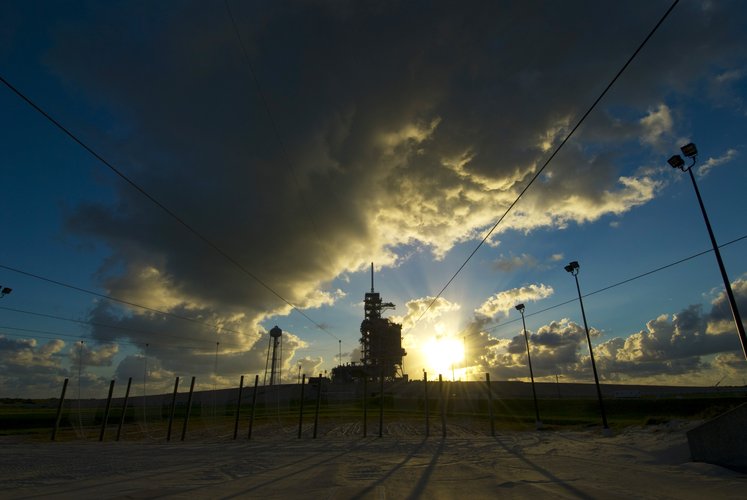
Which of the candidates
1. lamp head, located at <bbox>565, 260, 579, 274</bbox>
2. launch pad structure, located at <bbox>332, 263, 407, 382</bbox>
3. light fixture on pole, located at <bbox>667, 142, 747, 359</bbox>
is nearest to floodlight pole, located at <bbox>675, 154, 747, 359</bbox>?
light fixture on pole, located at <bbox>667, 142, 747, 359</bbox>

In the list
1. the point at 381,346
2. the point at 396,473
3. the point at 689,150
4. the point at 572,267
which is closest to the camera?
the point at 396,473

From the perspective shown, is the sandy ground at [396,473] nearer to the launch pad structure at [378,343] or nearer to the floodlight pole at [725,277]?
the floodlight pole at [725,277]

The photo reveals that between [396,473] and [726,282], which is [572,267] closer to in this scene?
[726,282]

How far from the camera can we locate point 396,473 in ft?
41.5

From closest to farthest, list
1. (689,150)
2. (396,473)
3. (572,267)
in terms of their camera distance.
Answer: (396,473) → (689,150) → (572,267)

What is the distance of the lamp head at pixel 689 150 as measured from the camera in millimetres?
17031

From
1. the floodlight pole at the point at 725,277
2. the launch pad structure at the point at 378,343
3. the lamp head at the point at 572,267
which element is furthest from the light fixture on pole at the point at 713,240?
the launch pad structure at the point at 378,343

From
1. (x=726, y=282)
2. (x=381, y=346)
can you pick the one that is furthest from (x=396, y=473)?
(x=381, y=346)

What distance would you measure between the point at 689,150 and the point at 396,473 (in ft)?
57.1

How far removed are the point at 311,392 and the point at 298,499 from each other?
101 meters

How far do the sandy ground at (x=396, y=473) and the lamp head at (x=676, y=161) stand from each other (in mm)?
11230

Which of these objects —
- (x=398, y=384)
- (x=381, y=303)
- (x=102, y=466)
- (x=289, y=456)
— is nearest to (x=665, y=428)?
(x=289, y=456)

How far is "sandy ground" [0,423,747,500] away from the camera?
31.0 feet

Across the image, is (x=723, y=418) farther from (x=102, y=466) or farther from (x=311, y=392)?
(x=311, y=392)
